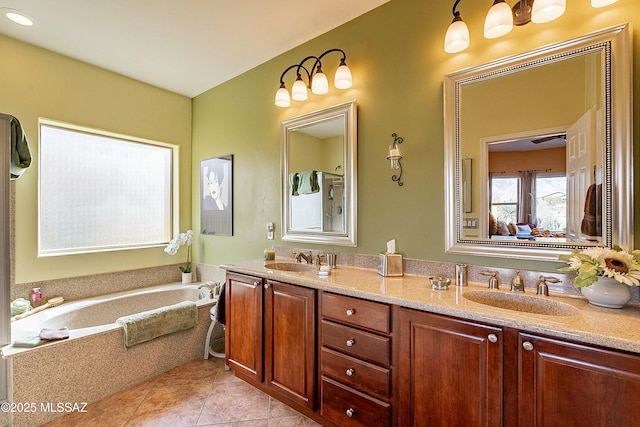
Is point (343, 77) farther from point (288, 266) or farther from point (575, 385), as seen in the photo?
point (575, 385)

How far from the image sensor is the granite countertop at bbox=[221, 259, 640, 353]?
100cm

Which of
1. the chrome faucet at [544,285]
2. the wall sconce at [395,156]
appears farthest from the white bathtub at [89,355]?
the chrome faucet at [544,285]

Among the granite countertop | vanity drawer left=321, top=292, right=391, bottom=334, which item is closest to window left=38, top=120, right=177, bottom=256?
the granite countertop

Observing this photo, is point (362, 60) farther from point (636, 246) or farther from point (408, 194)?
point (636, 246)

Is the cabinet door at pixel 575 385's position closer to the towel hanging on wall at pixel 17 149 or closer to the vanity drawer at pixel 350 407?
the vanity drawer at pixel 350 407

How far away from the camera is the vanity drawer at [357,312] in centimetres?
147

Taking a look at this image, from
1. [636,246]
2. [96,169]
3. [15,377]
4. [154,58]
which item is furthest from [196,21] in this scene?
[636,246]

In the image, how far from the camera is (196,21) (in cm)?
222

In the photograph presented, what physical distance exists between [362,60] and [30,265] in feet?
10.7

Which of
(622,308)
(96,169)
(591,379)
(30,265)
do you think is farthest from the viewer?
(96,169)

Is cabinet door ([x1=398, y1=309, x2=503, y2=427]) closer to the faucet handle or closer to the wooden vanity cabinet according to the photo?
the faucet handle

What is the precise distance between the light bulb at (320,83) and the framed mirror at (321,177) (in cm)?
16

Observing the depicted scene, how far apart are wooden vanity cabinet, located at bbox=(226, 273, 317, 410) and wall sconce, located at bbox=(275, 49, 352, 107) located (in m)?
1.49

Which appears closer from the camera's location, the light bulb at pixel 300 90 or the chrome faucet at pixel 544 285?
the chrome faucet at pixel 544 285
